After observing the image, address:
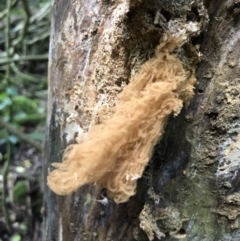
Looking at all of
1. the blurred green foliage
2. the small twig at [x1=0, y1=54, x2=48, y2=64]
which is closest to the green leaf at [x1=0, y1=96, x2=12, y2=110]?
the blurred green foliage

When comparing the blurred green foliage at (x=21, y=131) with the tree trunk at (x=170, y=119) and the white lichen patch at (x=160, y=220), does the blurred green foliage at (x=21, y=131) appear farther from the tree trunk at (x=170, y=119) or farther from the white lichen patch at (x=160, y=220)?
the white lichen patch at (x=160, y=220)

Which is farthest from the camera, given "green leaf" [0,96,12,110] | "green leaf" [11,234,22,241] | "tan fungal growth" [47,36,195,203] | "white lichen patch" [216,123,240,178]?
"green leaf" [0,96,12,110]

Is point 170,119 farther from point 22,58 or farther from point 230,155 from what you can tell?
point 22,58

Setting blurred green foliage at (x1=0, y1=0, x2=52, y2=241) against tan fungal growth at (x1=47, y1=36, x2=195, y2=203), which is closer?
tan fungal growth at (x1=47, y1=36, x2=195, y2=203)

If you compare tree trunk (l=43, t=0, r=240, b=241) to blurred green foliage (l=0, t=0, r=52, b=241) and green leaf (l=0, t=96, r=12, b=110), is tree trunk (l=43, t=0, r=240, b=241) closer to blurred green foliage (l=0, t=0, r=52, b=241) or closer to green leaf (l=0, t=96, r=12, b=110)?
blurred green foliage (l=0, t=0, r=52, b=241)

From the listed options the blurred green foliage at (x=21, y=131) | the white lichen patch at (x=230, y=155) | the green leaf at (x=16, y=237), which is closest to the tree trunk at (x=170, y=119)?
the white lichen patch at (x=230, y=155)

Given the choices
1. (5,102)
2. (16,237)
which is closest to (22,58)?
(5,102)
